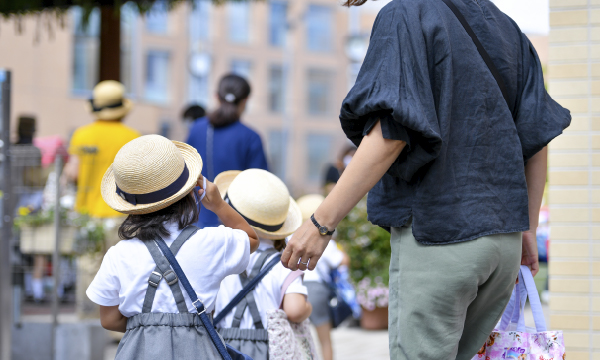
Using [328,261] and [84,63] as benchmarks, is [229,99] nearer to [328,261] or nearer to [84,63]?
[328,261]

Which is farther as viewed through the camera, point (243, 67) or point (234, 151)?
point (243, 67)

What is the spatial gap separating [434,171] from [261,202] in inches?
41.6

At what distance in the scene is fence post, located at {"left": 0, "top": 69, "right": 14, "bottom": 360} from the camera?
144 inches

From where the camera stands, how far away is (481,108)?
5.75 feet

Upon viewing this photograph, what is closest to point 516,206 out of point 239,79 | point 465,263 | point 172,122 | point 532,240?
point 465,263

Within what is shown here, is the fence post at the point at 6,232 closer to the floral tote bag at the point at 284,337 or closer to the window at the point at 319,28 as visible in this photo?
the floral tote bag at the point at 284,337

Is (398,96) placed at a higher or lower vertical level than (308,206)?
higher

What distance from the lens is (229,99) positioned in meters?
4.26

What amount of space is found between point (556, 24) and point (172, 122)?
2682cm

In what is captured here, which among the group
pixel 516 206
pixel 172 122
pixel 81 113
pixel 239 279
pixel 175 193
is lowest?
pixel 172 122

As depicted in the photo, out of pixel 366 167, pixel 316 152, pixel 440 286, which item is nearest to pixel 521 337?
pixel 440 286

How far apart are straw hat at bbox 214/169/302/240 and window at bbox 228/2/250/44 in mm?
29689

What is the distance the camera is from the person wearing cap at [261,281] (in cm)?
253

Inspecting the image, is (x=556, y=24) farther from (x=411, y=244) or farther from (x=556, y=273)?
(x=411, y=244)
